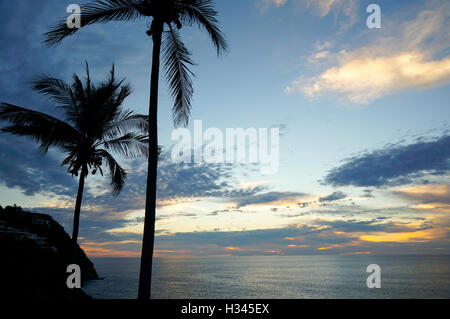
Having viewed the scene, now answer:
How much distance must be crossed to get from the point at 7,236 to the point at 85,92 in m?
31.2

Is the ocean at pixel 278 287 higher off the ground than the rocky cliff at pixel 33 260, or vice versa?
the rocky cliff at pixel 33 260

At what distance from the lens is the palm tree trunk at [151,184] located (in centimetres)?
620

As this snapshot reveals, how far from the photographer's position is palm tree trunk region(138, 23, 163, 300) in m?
6.20

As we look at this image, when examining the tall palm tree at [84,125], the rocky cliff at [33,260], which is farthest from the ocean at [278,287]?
the tall palm tree at [84,125]

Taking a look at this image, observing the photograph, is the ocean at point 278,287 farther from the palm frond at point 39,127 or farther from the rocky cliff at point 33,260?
the palm frond at point 39,127

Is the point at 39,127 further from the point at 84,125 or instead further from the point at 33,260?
the point at 33,260

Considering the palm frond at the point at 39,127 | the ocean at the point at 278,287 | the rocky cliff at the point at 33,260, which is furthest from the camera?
the ocean at the point at 278,287

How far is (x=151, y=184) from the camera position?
262 inches
